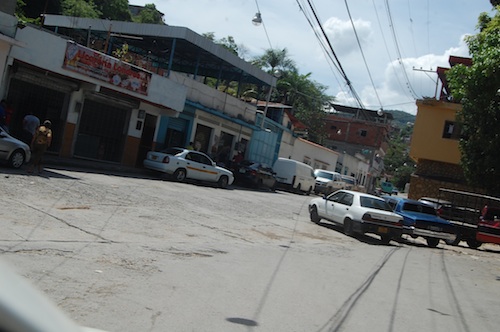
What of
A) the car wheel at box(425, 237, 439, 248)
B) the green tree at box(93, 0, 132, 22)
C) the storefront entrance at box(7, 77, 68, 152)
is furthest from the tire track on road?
the green tree at box(93, 0, 132, 22)

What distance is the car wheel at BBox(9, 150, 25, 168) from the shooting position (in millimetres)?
15280

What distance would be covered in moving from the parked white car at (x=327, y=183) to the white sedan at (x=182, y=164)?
48.1ft

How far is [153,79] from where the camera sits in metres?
23.8

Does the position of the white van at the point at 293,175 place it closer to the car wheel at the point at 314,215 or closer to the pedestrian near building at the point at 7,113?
the car wheel at the point at 314,215

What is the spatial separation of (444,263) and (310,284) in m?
6.57

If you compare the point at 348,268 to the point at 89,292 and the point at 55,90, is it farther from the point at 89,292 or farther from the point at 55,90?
the point at 55,90

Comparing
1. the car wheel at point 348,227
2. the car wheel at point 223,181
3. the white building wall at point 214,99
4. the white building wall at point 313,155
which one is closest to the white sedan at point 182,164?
the car wheel at point 223,181

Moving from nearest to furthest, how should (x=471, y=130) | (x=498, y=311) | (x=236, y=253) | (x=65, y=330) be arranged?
1. (x=65, y=330)
2. (x=498, y=311)
3. (x=236, y=253)
4. (x=471, y=130)

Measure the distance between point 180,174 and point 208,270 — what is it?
1475 cm

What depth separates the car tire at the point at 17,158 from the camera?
1528cm

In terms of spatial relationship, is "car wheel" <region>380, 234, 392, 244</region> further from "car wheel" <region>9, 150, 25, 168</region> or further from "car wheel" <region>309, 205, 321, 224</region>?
"car wheel" <region>9, 150, 25, 168</region>

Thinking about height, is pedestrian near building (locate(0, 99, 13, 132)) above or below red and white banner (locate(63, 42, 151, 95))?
below

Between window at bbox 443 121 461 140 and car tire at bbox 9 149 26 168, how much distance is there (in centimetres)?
2553

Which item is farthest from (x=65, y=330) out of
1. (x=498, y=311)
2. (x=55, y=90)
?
(x=55, y=90)
